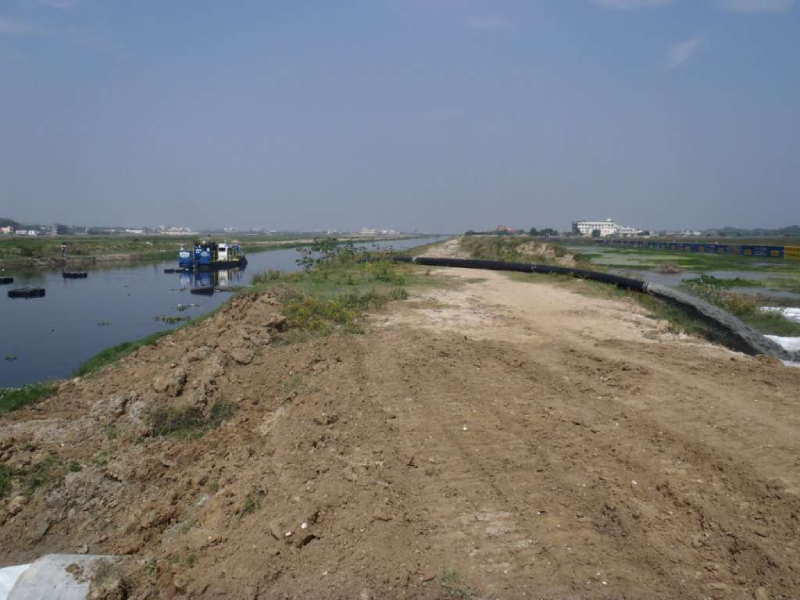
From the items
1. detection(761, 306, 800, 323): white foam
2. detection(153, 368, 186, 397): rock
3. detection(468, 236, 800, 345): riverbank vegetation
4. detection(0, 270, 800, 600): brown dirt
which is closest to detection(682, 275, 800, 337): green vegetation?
detection(468, 236, 800, 345): riverbank vegetation

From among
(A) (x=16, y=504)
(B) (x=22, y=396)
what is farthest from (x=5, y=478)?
(B) (x=22, y=396)

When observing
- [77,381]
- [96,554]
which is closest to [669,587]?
[96,554]

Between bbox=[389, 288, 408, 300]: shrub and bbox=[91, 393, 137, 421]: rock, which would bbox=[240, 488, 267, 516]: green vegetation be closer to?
bbox=[91, 393, 137, 421]: rock

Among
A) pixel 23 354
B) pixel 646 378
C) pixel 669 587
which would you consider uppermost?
pixel 646 378

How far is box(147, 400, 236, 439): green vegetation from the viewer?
698cm

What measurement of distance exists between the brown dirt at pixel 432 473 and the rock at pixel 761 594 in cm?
1

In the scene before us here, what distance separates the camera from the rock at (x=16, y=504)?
5.70m

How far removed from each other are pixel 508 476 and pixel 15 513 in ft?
17.2

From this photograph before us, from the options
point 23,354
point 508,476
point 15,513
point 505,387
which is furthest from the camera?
point 23,354

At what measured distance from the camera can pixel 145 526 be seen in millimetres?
5039

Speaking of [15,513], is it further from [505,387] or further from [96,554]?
[505,387]

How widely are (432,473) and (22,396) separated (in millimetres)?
7442

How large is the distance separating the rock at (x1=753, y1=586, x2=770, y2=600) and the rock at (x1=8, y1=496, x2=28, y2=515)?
6.78 m

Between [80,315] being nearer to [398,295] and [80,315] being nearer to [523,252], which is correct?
[398,295]
